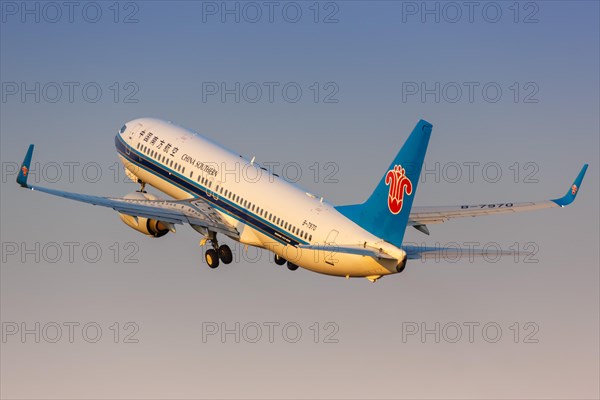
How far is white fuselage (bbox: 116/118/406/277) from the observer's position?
255 feet

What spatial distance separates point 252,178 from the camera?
86125 millimetres

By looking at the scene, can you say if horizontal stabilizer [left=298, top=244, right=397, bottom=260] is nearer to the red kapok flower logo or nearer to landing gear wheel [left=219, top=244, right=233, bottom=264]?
the red kapok flower logo

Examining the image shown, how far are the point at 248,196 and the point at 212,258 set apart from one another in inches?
201

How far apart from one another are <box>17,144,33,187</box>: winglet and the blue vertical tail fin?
19114mm

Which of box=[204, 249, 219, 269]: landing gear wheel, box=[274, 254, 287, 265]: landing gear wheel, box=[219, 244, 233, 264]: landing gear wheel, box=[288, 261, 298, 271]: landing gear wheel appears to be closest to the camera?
box=[219, 244, 233, 264]: landing gear wheel

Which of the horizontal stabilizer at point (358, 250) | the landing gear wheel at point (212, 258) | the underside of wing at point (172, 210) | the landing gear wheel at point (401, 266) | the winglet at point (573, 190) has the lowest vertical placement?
the landing gear wheel at point (401, 266)

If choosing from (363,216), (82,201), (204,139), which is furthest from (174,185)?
(363,216)

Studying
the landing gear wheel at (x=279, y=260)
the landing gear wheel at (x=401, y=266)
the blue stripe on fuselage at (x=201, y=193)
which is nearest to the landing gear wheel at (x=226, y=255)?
the blue stripe on fuselage at (x=201, y=193)

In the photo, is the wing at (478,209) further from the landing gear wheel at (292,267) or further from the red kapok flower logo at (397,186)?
the red kapok flower logo at (397,186)

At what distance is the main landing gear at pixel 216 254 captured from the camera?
287ft

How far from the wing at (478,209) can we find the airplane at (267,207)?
58 millimetres

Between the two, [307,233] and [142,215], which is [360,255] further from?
[142,215]

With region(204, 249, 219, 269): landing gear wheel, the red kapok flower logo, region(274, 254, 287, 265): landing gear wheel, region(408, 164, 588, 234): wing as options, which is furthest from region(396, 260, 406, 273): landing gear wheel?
region(204, 249, 219, 269): landing gear wheel

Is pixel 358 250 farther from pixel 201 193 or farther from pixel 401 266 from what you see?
pixel 201 193
